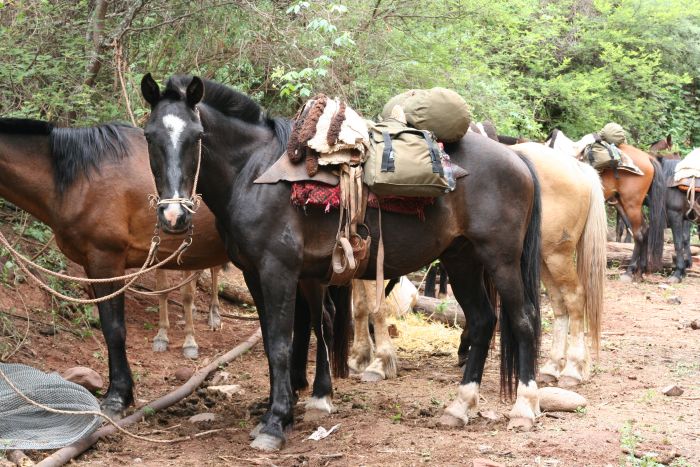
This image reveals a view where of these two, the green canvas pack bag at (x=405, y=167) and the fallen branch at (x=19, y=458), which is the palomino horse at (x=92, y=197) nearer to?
the fallen branch at (x=19, y=458)

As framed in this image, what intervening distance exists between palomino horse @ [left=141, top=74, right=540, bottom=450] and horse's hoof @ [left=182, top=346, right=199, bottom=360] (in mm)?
2675

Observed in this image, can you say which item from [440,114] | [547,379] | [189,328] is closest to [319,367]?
[440,114]

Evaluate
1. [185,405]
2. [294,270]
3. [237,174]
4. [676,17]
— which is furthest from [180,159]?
[676,17]

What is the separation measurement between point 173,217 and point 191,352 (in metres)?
3.71

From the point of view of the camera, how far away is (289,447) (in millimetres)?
4816

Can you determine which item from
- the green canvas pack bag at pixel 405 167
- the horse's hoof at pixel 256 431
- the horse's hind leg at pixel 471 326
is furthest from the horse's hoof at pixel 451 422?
the green canvas pack bag at pixel 405 167

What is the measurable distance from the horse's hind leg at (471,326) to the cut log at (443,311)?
3.22 metres

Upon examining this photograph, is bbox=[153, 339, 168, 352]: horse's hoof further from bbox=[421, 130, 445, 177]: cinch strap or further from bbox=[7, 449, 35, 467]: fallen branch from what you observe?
bbox=[421, 130, 445, 177]: cinch strap

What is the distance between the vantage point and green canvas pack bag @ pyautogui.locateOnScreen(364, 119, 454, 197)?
15.5 feet

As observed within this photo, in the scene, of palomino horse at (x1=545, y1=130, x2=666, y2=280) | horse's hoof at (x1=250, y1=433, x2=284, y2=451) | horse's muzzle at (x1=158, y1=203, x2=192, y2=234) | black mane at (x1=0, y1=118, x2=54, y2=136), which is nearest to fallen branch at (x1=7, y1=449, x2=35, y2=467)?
horse's hoof at (x1=250, y1=433, x2=284, y2=451)

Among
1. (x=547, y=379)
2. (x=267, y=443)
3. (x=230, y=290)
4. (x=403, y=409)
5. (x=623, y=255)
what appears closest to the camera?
(x=267, y=443)

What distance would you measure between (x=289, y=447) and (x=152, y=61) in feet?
15.7

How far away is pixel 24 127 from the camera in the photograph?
5492mm

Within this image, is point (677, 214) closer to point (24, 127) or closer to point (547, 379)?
point (547, 379)
